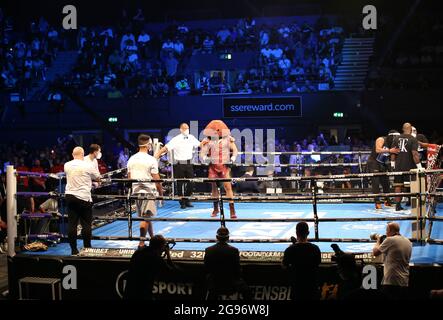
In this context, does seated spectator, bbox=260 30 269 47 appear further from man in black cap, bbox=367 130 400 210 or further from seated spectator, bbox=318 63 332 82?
man in black cap, bbox=367 130 400 210

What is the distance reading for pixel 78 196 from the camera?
23.2ft

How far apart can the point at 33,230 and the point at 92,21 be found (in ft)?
55.1

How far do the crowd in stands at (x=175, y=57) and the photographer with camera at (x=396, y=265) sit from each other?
41.4 ft

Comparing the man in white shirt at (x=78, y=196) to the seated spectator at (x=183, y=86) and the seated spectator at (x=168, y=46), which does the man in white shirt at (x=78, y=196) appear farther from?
the seated spectator at (x=168, y=46)

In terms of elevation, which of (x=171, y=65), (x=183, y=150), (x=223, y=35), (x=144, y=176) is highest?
(x=223, y=35)

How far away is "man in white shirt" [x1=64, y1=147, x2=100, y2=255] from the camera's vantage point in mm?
7066

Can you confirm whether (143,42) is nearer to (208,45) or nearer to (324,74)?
(208,45)

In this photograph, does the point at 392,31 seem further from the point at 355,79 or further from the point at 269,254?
the point at 269,254

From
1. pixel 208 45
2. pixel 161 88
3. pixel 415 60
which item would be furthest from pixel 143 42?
pixel 415 60

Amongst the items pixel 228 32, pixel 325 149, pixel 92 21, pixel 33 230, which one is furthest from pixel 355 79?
pixel 33 230

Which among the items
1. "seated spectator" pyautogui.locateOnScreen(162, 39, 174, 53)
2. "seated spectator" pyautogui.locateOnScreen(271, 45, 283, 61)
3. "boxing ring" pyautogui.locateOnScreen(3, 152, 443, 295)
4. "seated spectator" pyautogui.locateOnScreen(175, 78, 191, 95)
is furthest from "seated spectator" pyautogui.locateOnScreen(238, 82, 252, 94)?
"boxing ring" pyautogui.locateOnScreen(3, 152, 443, 295)

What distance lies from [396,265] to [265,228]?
3.07 metres

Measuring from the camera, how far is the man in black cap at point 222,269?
573 cm

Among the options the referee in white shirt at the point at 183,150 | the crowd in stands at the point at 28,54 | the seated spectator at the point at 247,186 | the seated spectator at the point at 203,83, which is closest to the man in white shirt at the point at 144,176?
the referee in white shirt at the point at 183,150
